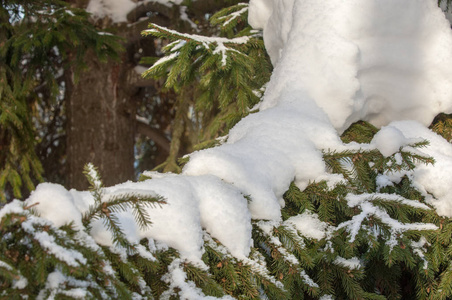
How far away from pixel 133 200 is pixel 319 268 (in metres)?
0.72

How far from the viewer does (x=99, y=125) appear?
183 inches

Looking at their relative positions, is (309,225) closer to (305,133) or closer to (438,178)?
(305,133)

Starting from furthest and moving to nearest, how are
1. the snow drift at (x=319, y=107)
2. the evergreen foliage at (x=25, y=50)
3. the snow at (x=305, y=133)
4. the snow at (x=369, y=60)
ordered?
the evergreen foliage at (x=25, y=50), the snow at (x=369, y=60), the snow drift at (x=319, y=107), the snow at (x=305, y=133)

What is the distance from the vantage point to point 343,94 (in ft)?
6.11

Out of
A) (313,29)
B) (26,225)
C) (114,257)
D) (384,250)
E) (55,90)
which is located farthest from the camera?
(55,90)

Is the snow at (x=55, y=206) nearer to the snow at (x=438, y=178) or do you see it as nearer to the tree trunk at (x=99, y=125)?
the snow at (x=438, y=178)

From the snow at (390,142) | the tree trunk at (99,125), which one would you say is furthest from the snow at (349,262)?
the tree trunk at (99,125)

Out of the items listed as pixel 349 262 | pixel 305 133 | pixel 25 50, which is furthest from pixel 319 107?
pixel 25 50

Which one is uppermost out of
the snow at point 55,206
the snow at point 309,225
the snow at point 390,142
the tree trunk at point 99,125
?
the snow at point 55,206

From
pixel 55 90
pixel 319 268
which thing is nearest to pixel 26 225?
pixel 319 268

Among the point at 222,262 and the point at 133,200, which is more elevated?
the point at 133,200

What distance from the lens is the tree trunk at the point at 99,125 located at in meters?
4.61

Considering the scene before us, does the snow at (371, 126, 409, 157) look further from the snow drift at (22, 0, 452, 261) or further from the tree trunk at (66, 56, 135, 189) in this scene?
the tree trunk at (66, 56, 135, 189)

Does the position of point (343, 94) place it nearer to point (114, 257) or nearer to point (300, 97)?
point (300, 97)
